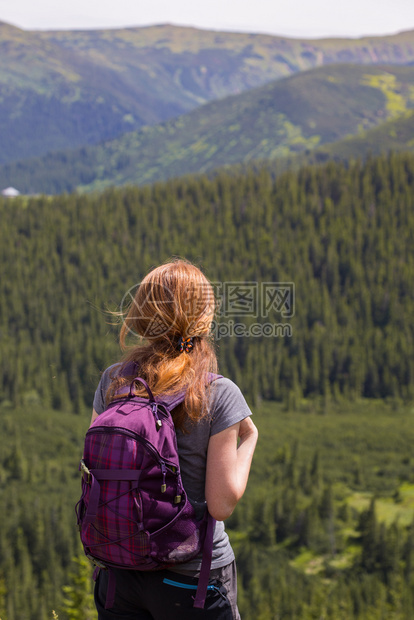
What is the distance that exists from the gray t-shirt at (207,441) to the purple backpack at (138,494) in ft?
0.60

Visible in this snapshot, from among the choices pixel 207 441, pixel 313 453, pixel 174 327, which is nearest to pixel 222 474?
pixel 207 441

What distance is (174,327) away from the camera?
21.4 ft

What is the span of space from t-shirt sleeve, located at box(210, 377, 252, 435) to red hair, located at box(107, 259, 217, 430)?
13 cm

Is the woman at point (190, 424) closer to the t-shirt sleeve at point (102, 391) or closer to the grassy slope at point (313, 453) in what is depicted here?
the t-shirt sleeve at point (102, 391)

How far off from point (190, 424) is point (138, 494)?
759mm

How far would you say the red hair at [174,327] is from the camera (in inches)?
251

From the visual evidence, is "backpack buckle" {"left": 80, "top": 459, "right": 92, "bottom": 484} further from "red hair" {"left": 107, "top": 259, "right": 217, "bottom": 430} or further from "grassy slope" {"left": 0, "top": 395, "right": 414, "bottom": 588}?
"grassy slope" {"left": 0, "top": 395, "right": 414, "bottom": 588}

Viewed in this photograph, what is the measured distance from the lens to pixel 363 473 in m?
165

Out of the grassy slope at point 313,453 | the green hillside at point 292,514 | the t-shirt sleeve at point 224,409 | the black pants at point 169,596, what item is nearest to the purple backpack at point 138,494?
the black pants at point 169,596

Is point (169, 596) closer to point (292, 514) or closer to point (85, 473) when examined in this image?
point (85, 473)

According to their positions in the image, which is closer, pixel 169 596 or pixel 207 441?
pixel 169 596

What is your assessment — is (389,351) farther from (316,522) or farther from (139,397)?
(139,397)

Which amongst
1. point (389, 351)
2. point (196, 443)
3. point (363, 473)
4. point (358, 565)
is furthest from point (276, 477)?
point (196, 443)

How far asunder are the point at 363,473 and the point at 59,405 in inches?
3223
